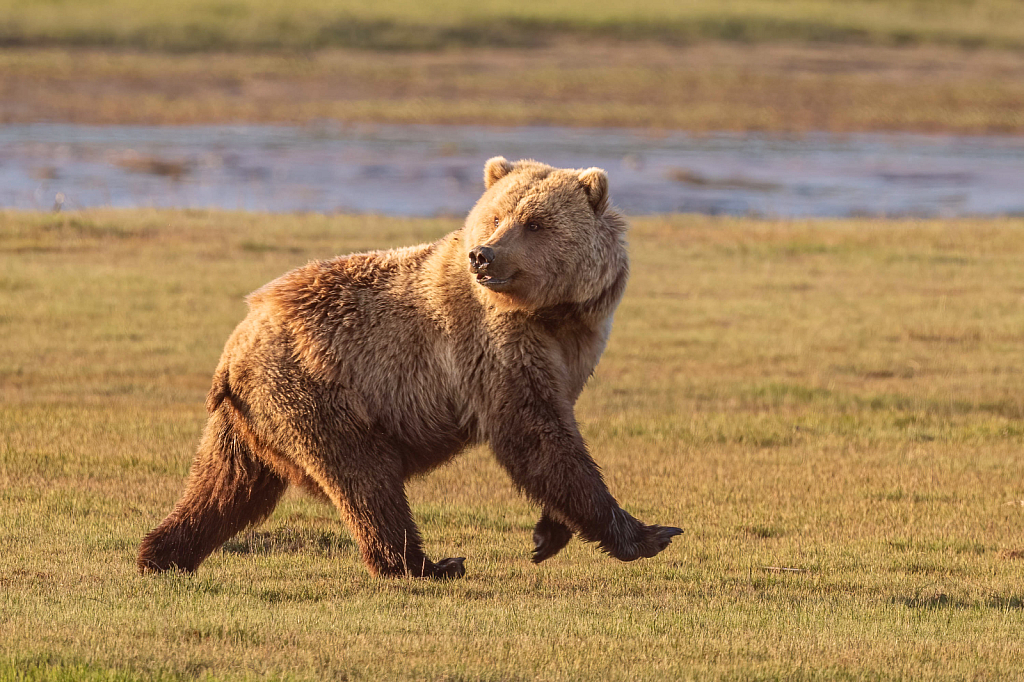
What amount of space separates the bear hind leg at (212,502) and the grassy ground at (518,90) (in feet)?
135

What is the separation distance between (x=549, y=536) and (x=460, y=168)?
96.5ft

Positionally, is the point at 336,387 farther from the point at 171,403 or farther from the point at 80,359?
the point at 80,359

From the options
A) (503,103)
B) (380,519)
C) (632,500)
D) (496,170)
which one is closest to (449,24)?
(503,103)

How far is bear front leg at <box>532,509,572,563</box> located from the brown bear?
143mm

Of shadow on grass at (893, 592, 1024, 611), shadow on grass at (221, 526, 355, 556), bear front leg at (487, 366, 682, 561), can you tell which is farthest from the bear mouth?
shadow on grass at (893, 592, 1024, 611)

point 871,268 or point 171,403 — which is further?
point 871,268

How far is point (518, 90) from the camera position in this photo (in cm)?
5556

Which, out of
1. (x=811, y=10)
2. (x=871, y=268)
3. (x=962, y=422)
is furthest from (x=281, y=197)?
(x=811, y=10)

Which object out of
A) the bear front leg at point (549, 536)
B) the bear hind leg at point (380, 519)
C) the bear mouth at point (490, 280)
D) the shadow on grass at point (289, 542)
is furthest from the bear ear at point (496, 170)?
the shadow on grass at point (289, 542)

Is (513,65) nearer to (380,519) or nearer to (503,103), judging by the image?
(503,103)

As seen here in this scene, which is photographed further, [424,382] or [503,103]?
[503,103]

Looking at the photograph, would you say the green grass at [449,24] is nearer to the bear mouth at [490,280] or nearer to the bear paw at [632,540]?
the bear mouth at [490,280]

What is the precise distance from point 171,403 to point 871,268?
11.2m

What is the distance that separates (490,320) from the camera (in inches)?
252
